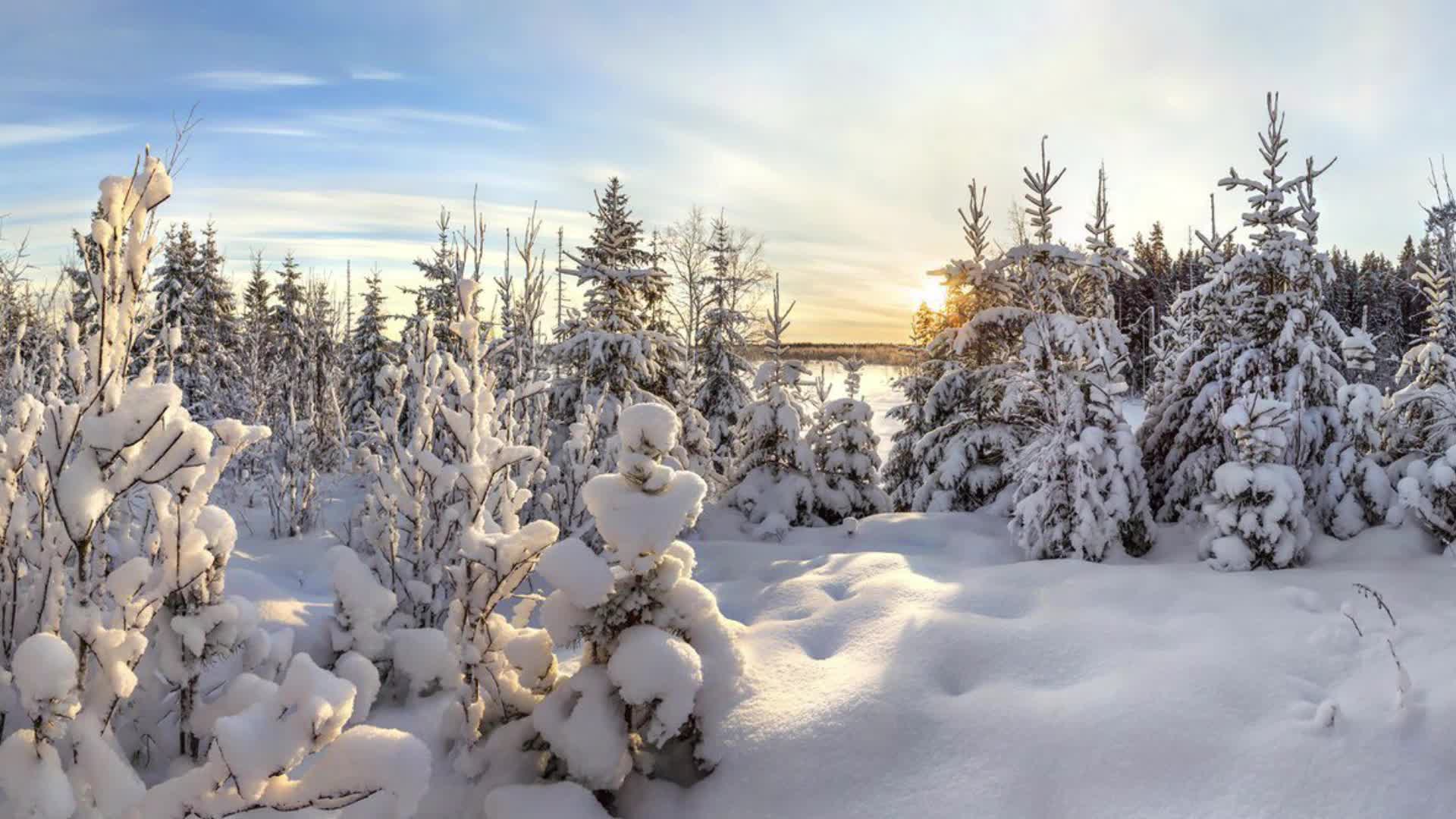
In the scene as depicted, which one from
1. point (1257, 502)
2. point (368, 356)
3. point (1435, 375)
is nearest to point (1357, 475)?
point (1257, 502)

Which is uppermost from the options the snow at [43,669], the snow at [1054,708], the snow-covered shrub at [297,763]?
the snow at [43,669]

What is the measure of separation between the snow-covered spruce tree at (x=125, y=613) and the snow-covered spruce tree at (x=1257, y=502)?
5624 millimetres

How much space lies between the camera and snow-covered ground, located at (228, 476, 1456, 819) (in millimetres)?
2604

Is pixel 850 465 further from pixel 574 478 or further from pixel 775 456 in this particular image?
pixel 574 478

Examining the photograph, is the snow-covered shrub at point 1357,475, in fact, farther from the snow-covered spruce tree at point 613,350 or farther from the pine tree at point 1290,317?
the snow-covered spruce tree at point 613,350

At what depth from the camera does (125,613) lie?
2.29 m

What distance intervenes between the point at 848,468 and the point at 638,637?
6.28 m

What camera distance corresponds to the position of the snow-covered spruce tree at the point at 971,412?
8.85m

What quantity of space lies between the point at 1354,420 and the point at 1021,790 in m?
5.58

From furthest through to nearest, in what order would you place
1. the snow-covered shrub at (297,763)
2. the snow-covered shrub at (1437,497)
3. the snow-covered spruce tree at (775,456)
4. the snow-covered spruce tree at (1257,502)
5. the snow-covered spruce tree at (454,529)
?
the snow-covered spruce tree at (775,456), the snow-covered spruce tree at (1257,502), the snow-covered shrub at (1437,497), the snow-covered spruce tree at (454,529), the snow-covered shrub at (297,763)

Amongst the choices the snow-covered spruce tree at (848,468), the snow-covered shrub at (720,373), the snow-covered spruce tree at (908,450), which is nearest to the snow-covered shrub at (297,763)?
the snow-covered spruce tree at (848,468)

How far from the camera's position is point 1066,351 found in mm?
7289

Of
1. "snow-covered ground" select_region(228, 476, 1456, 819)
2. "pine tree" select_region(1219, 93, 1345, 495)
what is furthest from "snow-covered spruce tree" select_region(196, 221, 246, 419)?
"pine tree" select_region(1219, 93, 1345, 495)

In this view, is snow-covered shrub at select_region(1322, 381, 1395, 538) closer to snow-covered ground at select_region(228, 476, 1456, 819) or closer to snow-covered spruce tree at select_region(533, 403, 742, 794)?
snow-covered ground at select_region(228, 476, 1456, 819)
